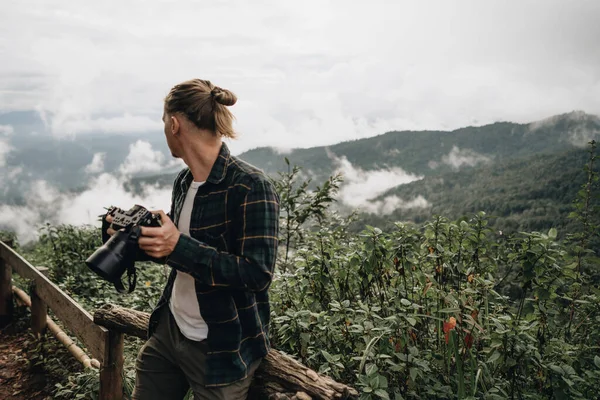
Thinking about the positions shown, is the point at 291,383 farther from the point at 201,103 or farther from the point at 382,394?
the point at 201,103

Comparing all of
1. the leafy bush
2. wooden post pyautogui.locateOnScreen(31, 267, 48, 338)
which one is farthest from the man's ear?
wooden post pyautogui.locateOnScreen(31, 267, 48, 338)

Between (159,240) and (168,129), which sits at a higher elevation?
(168,129)

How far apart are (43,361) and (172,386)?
269cm

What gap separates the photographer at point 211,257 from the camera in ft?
4.90

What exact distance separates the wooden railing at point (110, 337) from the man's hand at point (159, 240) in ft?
2.15

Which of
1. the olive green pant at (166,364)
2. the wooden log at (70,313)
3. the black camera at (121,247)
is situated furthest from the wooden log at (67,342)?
the black camera at (121,247)

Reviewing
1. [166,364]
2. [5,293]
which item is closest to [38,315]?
[5,293]

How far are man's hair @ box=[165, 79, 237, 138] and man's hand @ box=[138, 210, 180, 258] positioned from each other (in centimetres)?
47

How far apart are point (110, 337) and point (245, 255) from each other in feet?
5.32

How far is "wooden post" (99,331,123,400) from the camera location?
2562 mm

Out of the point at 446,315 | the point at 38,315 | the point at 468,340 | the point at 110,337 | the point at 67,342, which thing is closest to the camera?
the point at 468,340

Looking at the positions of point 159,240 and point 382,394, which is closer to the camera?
point 159,240

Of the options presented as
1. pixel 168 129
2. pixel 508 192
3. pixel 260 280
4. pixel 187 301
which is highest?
pixel 168 129

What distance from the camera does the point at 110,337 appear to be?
256cm
